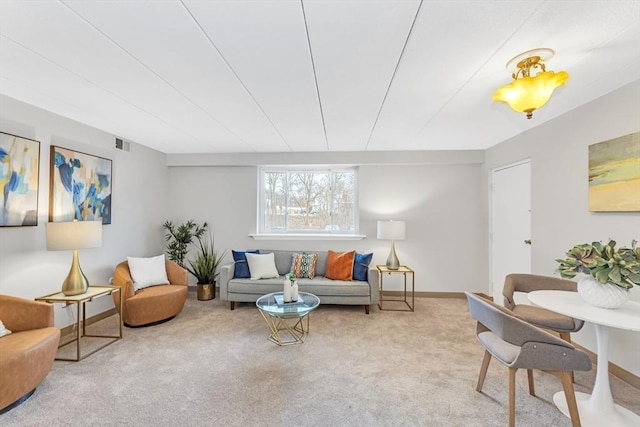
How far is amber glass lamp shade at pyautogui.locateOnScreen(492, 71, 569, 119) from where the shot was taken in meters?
1.69

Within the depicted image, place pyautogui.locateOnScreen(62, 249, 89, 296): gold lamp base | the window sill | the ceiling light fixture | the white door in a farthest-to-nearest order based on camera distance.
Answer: the window sill < the white door < pyautogui.locateOnScreen(62, 249, 89, 296): gold lamp base < the ceiling light fixture

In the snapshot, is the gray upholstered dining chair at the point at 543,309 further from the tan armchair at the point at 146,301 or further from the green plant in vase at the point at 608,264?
the tan armchair at the point at 146,301

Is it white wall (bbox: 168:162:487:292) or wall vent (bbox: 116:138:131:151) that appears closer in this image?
wall vent (bbox: 116:138:131:151)

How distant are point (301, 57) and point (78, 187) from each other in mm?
3014

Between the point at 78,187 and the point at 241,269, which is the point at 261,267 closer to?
the point at 241,269

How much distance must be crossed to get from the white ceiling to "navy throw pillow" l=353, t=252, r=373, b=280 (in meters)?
1.93

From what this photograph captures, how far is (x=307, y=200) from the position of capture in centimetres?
486

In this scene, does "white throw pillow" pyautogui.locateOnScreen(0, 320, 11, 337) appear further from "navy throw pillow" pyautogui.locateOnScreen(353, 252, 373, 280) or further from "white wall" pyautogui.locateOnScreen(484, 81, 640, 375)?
"white wall" pyautogui.locateOnScreen(484, 81, 640, 375)

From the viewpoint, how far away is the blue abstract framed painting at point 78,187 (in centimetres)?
289

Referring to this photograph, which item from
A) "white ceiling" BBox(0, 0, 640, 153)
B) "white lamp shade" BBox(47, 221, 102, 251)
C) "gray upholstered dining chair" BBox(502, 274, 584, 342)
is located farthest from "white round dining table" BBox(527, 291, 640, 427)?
"white lamp shade" BBox(47, 221, 102, 251)

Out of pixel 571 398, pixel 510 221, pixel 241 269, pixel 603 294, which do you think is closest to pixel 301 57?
pixel 603 294

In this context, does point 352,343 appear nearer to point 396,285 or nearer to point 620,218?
point 396,285

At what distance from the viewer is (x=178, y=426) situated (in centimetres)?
175

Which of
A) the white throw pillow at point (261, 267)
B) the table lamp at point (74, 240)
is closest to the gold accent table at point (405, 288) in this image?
the white throw pillow at point (261, 267)
